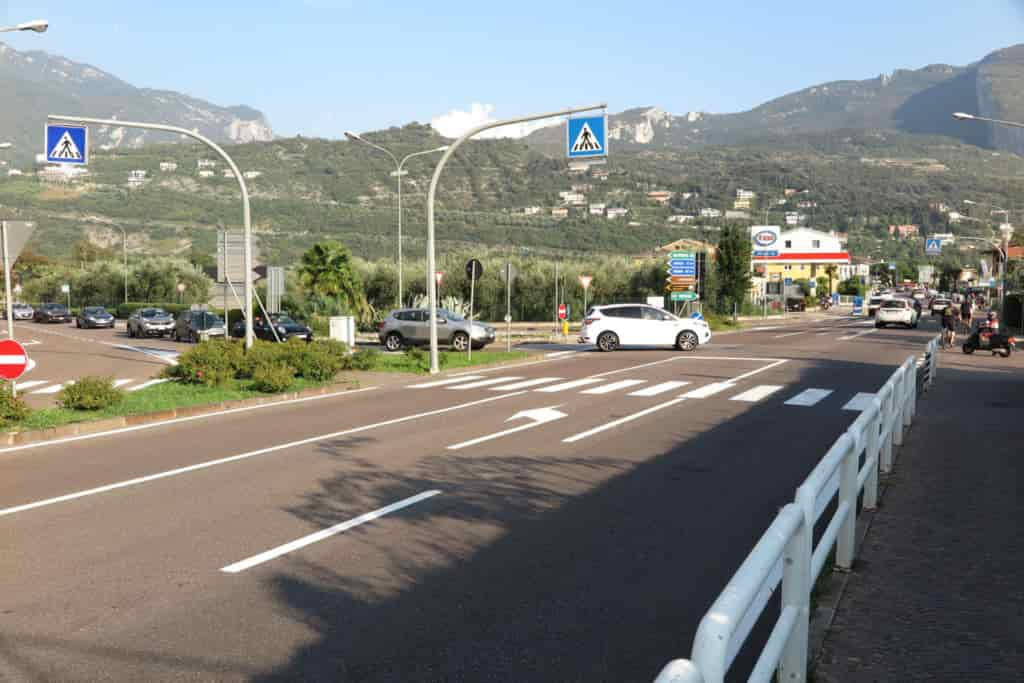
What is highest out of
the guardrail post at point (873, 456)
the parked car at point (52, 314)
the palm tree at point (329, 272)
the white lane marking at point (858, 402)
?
the palm tree at point (329, 272)

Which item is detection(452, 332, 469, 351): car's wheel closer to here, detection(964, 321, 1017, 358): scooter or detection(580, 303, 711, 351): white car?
detection(580, 303, 711, 351): white car

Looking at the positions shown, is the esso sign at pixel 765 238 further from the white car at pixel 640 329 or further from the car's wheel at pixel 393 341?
the car's wheel at pixel 393 341

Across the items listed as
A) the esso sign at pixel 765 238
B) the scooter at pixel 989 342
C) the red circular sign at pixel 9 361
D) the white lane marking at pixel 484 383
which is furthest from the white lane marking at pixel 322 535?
the esso sign at pixel 765 238

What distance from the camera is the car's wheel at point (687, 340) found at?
105 ft

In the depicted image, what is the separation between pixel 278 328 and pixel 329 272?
931 cm

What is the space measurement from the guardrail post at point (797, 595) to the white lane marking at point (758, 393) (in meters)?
13.5

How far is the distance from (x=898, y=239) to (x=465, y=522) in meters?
166

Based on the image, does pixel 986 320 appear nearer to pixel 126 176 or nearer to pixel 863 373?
pixel 863 373

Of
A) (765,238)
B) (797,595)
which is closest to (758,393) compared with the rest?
(797,595)

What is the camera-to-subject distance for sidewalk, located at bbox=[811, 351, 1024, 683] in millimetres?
4828

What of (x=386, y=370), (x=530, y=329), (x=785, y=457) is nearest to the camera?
(x=785, y=457)

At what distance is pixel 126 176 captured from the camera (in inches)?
4845

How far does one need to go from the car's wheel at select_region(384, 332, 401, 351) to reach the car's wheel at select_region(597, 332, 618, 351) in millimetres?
7501

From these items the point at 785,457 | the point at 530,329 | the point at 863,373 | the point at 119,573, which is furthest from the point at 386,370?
the point at 530,329
